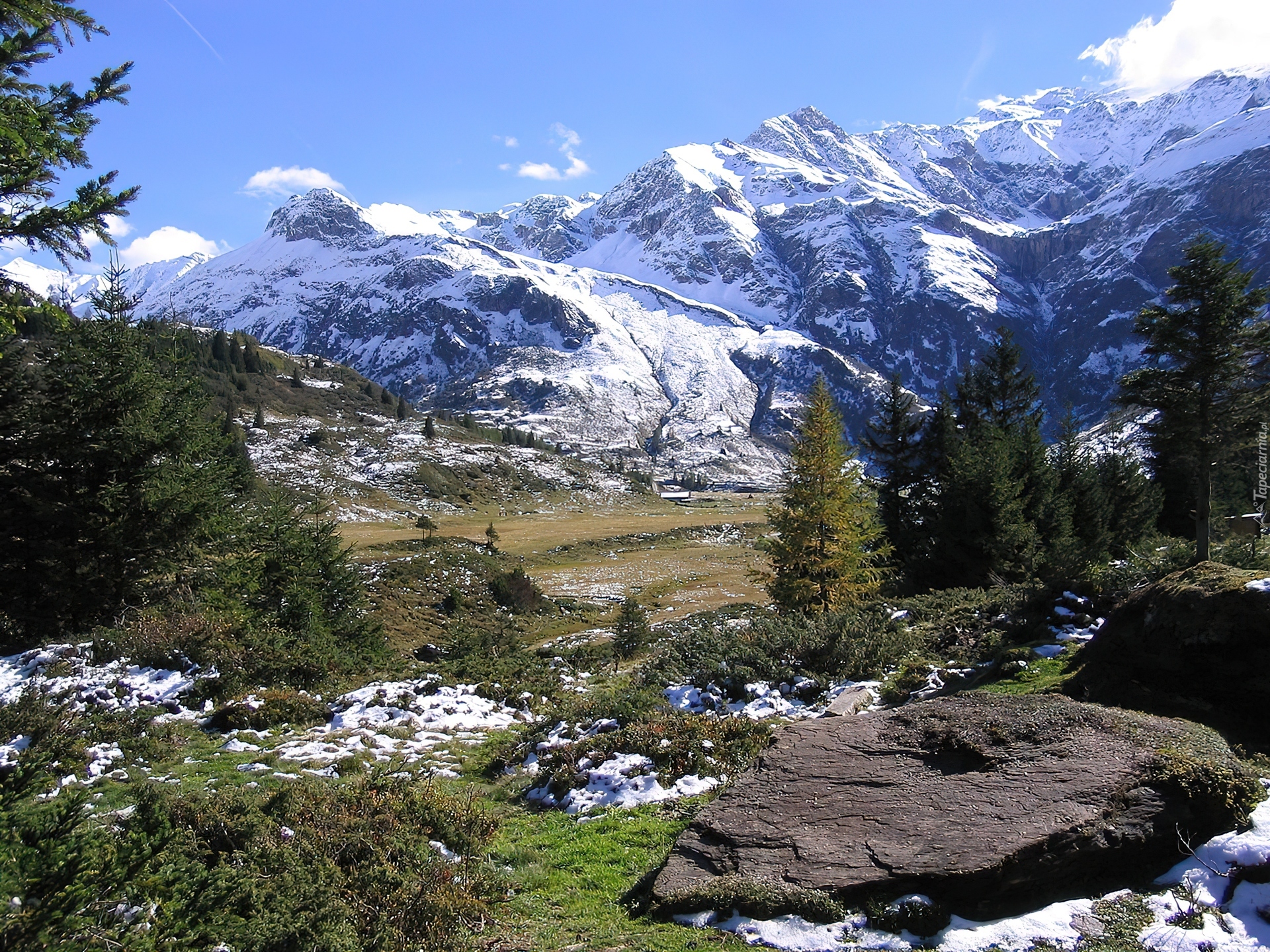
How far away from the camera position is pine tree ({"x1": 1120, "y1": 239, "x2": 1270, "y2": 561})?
19500 millimetres

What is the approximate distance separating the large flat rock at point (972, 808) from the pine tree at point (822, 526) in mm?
18321

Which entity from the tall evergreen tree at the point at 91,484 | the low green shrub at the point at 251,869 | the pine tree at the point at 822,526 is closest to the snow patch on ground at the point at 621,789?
the low green shrub at the point at 251,869

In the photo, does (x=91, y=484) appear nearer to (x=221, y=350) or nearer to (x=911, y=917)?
(x=911, y=917)

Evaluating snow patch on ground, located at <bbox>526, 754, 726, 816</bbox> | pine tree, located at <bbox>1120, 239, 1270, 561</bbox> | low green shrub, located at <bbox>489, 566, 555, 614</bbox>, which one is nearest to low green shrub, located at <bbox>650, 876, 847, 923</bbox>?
snow patch on ground, located at <bbox>526, 754, 726, 816</bbox>

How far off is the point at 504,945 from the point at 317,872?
81.1 inches

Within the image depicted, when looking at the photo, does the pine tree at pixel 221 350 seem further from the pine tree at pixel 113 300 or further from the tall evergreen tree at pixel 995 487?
the tall evergreen tree at pixel 995 487

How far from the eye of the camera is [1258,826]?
6.27 metres

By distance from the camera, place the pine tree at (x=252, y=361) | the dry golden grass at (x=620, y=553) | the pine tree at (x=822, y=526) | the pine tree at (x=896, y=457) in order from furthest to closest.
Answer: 1. the pine tree at (x=252, y=361)
2. the dry golden grass at (x=620, y=553)
3. the pine tree at (x=896, y=457)
4. the pine tree at (x=822, y=526)

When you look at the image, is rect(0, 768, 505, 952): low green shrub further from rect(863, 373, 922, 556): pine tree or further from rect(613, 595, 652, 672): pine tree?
rect(863, 373, 922, 556): pine tree

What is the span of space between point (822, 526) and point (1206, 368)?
13.6 meters

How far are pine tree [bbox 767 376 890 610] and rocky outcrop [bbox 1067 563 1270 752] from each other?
1665 cm

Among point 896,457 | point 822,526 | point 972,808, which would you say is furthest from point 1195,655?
point 896,457

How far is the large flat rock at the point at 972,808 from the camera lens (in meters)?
6.32

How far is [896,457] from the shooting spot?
38688 mm
